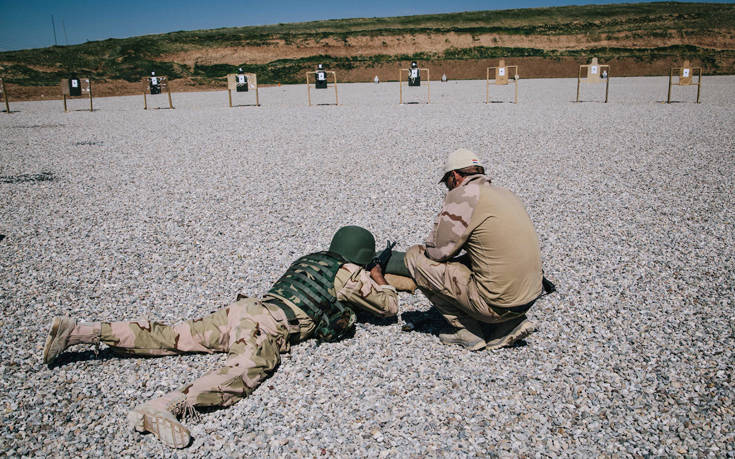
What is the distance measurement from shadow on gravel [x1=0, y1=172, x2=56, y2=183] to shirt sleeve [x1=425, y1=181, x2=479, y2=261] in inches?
337

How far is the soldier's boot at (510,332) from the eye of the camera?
358 centimetres

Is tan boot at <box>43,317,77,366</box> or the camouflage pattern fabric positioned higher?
the camouflage pattern fabric

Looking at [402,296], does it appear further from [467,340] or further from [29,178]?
[29,178]

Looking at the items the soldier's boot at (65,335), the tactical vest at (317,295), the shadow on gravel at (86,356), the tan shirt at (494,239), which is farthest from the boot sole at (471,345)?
the soldier's boot at (65,335)

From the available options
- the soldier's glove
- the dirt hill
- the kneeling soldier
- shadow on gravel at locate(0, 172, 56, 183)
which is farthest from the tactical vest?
the dirt hill

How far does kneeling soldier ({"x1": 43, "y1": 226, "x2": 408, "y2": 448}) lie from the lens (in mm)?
3283

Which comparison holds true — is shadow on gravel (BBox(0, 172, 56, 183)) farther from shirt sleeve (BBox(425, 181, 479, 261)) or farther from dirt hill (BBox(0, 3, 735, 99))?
dirt hill (BBox(0, 3, 735, 99))

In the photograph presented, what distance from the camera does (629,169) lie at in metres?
9.12

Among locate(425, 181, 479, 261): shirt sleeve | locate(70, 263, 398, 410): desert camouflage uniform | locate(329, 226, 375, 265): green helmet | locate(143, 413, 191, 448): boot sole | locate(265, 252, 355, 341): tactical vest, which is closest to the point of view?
locate(143, 413, 191, 448): boot sole

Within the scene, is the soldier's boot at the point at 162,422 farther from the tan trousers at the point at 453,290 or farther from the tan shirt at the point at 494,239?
the tan shirt at the point at 494,239

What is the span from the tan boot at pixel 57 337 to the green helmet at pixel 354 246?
73.6 inches

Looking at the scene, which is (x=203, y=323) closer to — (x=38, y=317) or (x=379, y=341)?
(x=379, y=341)

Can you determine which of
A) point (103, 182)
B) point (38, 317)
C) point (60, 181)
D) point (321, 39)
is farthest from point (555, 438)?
point (321, 39)

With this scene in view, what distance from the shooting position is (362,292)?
3.63 meters
